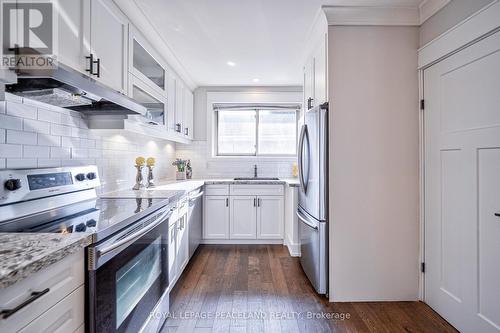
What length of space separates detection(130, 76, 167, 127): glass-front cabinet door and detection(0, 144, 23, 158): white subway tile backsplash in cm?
75

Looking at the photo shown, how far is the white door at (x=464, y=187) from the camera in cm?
152

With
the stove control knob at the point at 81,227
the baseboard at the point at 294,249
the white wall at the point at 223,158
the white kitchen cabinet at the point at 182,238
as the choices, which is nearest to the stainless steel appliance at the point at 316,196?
the baseboard at the point at 294,249

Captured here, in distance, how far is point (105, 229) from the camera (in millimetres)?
1029

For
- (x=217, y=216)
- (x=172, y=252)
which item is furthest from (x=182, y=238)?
(x=217, y=216)

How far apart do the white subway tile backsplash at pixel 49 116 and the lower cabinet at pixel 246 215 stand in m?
2.09

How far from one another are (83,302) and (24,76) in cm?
92

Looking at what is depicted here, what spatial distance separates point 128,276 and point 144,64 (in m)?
1.80

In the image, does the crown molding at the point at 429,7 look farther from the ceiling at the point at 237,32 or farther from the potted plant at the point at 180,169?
the potted plant at the point at 180,169

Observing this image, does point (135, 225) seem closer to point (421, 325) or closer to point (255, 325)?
point (255, 325)

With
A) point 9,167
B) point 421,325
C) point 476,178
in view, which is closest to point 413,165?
point 476,178

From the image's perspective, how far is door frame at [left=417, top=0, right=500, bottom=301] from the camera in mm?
1488

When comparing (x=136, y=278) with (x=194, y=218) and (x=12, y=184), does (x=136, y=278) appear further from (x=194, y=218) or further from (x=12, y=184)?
(x=194, y=218)

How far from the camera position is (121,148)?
7.88ft

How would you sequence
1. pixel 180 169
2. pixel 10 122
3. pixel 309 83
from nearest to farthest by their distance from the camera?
pixel 10 122 → pixel 309 83 → pixel 180 169
